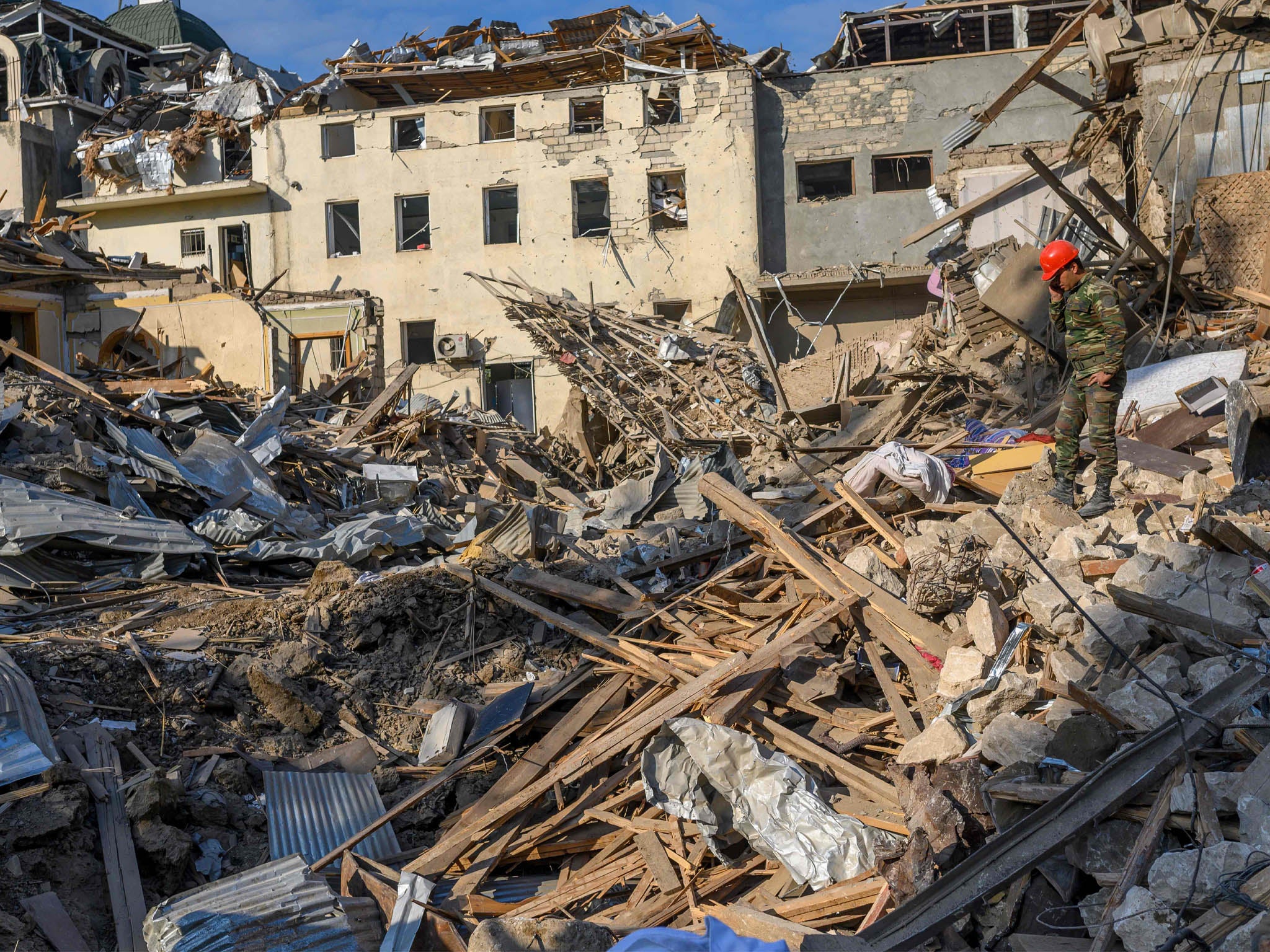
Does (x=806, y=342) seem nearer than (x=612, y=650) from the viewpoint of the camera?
No

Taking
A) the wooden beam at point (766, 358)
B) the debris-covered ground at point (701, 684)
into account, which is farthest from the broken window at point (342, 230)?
the debris-covered ground at point (701, 684)

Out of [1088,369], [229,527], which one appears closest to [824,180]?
[229,527]

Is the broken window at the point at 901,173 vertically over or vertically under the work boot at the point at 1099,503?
over

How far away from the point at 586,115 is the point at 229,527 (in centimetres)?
1821

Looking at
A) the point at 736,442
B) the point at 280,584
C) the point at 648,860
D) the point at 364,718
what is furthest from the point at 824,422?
the point at 648,860

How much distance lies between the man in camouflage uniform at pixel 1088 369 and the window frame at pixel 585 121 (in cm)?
1959

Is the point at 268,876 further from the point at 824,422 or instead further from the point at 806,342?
the point at 806,342

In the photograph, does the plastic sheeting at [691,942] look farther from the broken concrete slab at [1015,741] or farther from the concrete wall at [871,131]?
the concrete wall at [871,131]

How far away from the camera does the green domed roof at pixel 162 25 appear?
37031mm

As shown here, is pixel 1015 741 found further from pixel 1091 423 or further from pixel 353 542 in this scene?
pixel 353 542

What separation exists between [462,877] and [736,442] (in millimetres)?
9590

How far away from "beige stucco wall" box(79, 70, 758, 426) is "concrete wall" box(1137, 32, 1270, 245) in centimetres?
1297

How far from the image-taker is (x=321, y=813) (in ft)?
18.2

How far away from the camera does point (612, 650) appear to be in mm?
6629
